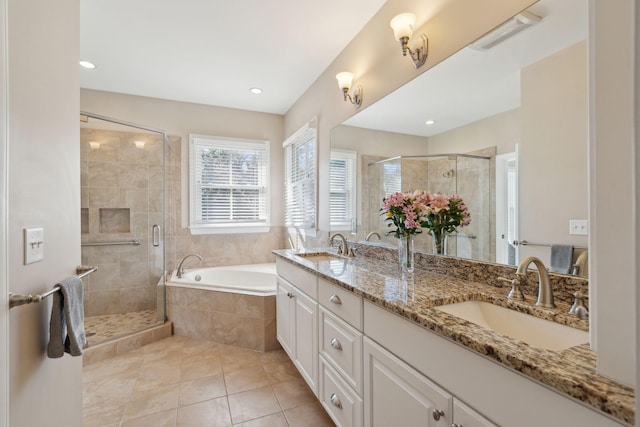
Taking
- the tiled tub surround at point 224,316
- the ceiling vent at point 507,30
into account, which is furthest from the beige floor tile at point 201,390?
the ceiling vent at point 507,30

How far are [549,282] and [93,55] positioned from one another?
360cm

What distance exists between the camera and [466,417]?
0.81 meters

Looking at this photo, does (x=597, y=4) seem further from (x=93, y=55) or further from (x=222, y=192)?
(x=222, y=192)

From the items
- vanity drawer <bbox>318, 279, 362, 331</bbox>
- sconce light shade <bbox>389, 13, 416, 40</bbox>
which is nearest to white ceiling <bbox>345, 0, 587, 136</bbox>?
sconce light shade <bbox>389, 13, 416, 40</bbox>

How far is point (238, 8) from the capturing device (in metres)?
2.03

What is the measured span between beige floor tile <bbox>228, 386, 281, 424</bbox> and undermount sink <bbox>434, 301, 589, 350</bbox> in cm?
142

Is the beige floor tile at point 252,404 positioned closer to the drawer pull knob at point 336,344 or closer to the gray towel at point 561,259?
the drawer pull knob at point 336,344

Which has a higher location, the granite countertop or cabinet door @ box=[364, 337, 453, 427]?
the granite countertop

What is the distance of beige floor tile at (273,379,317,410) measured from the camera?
1969 mm

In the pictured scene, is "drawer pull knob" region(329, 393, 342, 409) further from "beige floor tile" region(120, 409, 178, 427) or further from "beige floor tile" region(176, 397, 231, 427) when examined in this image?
"beige floor tile" region(120, 409, 178, 427)

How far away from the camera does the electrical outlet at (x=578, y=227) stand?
1.02 metres

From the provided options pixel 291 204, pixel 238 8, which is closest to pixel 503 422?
pixel 238 8

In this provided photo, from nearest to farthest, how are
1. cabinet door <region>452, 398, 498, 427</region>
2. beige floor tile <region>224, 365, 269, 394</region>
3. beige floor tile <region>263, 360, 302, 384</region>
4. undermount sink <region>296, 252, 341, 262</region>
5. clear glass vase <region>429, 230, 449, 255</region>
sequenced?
cabinet door <region>452, 398, 498, 427</region>
clear glass vase <region>429, 230, 449, 255</region>
beige floor tile <region>224, 365, 269, 394</region>
beige floor tile <region>263, 360, 302, 384</region>
undermount sink <region>296, 252, 341, 262</region>

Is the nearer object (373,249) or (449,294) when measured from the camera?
(449,294)
